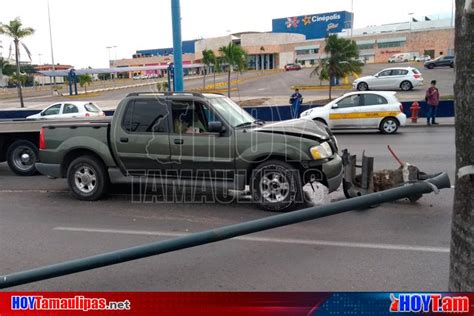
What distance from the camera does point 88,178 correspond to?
733cm

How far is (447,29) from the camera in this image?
7900cm

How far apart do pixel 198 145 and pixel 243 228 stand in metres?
4.37

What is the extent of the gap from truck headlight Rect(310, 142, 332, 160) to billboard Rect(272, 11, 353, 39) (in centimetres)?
11464

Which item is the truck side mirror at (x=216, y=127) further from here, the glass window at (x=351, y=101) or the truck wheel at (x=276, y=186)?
the glass window at (x=351, y=101)

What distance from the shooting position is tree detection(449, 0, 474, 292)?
1771 mm

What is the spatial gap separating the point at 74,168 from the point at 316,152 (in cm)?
419

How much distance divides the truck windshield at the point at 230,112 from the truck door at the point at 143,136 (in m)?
0.84

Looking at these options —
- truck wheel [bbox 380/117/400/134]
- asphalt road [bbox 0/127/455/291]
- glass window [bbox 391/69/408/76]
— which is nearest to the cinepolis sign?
glass window [bbox 391/69/408/76]

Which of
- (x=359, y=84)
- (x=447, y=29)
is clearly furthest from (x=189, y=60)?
(x=359, y=84)

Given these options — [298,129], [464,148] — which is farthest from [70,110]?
[464,148]

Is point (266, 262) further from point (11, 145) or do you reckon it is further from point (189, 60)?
point (189, 60)

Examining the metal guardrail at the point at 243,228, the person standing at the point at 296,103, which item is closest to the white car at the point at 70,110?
the person standing at the point at 296,103

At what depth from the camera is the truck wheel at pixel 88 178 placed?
7234 mm

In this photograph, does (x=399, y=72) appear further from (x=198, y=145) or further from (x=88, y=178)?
(x=88, y=178)
